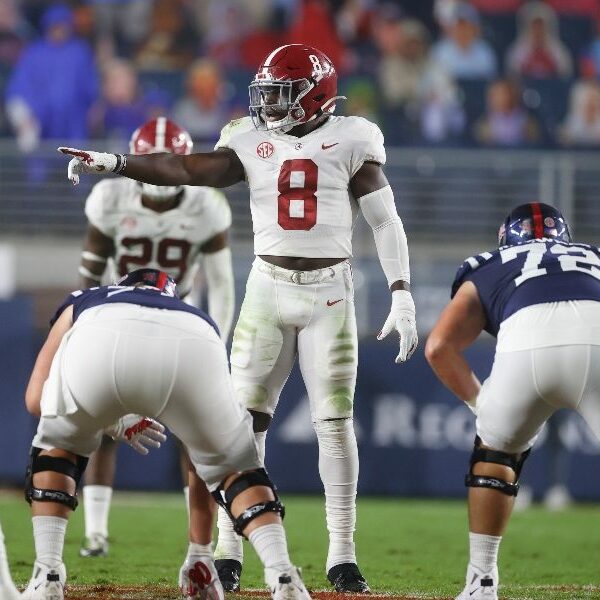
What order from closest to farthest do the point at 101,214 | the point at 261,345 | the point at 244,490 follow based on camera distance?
1. the point at 244,490
2. the point at 261,345
3. the point at 101,214

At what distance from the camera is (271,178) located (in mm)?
5383

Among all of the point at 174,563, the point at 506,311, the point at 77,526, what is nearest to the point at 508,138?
the point at 77,526

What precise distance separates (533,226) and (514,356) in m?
0.68

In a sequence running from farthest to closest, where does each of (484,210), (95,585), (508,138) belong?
(508,138), (484,210), (95,585)

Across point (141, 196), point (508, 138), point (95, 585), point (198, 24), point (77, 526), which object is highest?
point (198, 24)

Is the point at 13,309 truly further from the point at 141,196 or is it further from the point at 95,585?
the point at 95,585

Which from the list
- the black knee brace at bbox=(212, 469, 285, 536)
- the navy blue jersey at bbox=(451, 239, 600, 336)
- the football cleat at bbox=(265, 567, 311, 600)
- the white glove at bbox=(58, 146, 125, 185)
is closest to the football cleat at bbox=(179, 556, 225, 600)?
the black knee brace at bbox=(212, 469, 285, 536)

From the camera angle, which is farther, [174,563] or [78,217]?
[78,217]

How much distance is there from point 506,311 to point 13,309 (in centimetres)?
672

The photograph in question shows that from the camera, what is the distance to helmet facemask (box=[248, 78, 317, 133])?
5.39m

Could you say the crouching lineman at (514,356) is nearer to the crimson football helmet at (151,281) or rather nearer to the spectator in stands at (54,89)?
the crimson football helmet at (151,281)

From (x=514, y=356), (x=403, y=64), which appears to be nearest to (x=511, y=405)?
(x=514, y=356)

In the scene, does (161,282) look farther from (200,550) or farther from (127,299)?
(200,550)

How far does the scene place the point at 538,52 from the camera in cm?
1345
